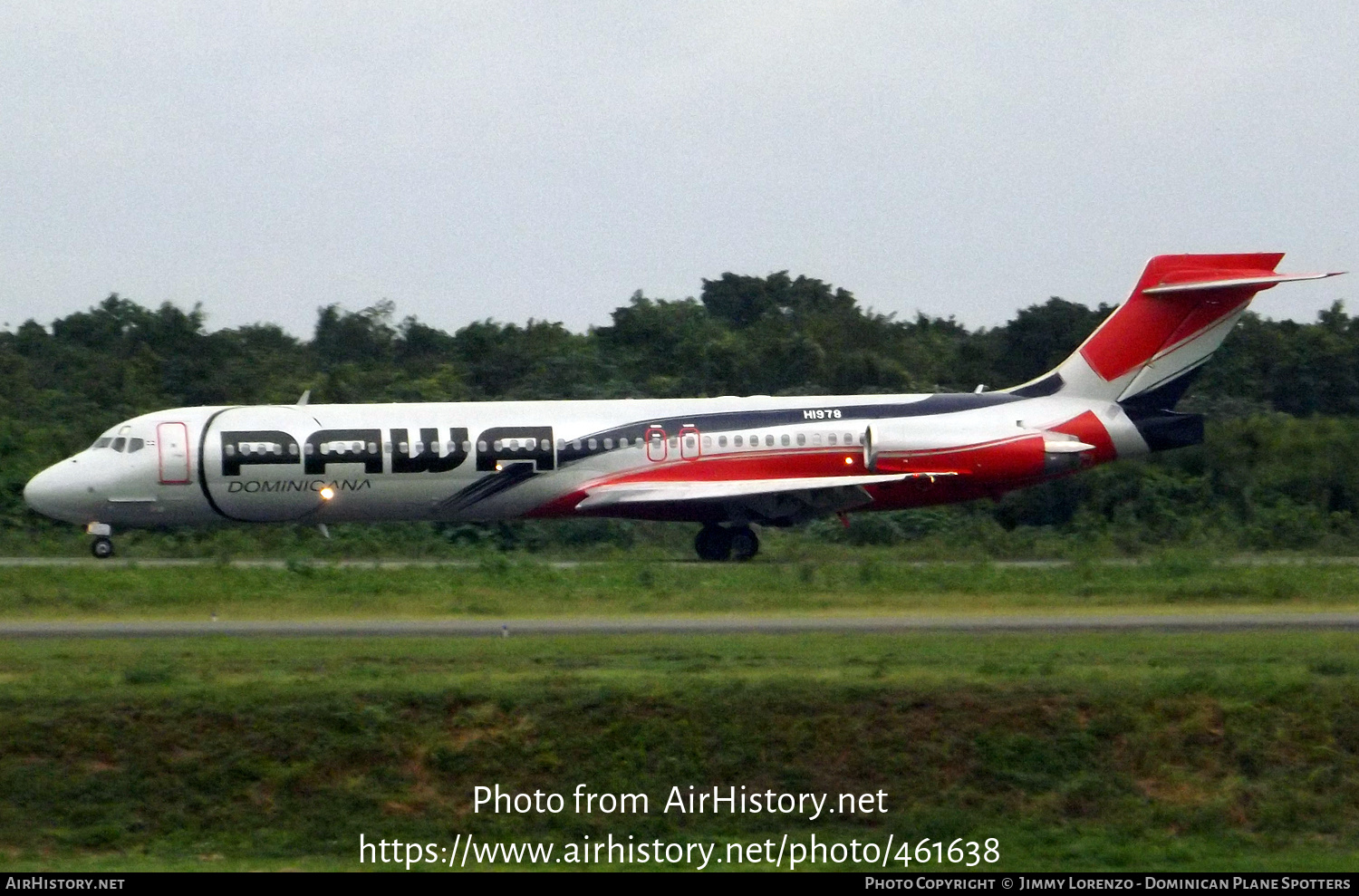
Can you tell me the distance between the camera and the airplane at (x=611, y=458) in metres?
31.0

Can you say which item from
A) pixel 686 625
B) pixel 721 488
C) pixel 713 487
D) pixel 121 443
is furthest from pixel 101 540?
pixel 686 625

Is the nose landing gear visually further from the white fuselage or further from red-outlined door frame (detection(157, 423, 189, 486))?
red-outlined door frame (detection(157, 423, 189, 486))

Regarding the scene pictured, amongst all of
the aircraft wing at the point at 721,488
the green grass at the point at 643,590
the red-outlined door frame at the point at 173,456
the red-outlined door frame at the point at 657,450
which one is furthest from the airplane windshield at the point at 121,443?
the red-outlined door frame at the point at 657,450

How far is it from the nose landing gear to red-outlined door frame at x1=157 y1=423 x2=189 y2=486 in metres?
1.64

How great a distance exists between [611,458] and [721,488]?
2.25 meters

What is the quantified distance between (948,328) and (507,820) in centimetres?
5068

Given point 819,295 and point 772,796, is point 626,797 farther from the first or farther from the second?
point 819,295

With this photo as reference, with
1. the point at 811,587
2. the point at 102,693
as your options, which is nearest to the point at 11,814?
the point at 102,693

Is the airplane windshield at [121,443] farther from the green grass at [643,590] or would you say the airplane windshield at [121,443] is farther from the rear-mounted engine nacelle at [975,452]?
the rear-mounted engine nacelle at [975,452]

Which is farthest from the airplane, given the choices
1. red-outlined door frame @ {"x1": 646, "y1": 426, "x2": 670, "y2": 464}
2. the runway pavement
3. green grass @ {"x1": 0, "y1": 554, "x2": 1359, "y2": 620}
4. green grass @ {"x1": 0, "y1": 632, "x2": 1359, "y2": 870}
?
green grass @ {"x1": 0, "y1": 632, "x2": 1359, "y2": 870}

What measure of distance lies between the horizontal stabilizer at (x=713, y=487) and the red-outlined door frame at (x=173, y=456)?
7530 mm

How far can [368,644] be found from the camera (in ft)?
63.5

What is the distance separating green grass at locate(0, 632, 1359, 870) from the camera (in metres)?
14.4

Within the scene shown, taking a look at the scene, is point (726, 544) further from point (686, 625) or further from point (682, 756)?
point (682, 756)
